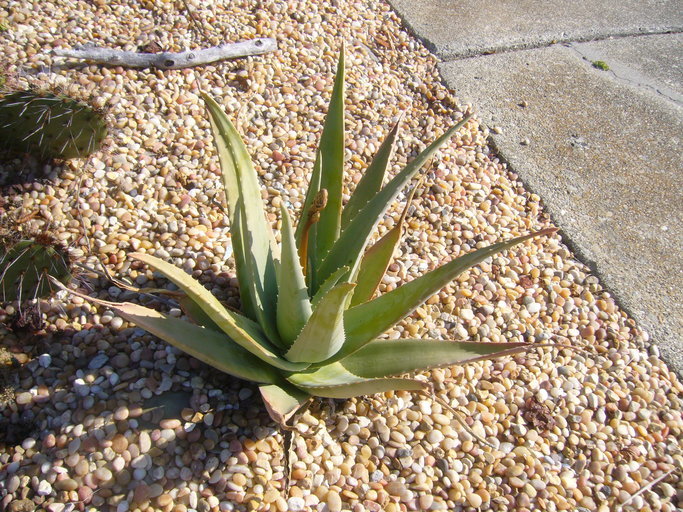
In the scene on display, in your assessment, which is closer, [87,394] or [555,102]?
[87,394]

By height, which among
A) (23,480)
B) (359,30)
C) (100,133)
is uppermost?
(359,30)

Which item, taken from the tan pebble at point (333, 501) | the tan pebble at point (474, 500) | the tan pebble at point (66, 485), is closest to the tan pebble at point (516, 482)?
the tan pebble at point (474, 500)

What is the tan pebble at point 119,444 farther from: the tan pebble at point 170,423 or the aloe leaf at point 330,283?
the aloe leaf at point 330,283

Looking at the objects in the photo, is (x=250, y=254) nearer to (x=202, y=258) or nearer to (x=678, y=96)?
(x=202, y=258)

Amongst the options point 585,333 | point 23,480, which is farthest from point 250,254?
point 585,333

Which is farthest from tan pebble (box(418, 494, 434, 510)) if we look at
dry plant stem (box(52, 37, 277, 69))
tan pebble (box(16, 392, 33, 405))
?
dry plant stem (box(52, 37, 277, 69))

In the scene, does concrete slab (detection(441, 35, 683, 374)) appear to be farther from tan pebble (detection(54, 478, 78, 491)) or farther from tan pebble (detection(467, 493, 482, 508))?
tan pebble (detection(54, 478, 78, 491))
